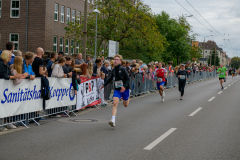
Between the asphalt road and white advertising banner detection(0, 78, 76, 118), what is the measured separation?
547mm

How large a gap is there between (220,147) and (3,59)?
5.43 metres

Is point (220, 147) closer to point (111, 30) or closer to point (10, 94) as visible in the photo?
point (10, 94)

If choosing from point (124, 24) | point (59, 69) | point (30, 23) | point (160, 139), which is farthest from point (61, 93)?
point (30, 23)

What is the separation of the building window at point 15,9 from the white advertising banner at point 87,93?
29586 mm

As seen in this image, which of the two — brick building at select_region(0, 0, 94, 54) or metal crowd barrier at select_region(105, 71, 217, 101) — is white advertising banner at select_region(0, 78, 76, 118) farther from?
brick building at select_region(0, 0, 94, 54)

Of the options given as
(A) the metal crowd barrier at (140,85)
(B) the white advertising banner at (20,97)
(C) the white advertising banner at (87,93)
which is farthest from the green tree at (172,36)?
(B) the white advertising banner at (20,97)

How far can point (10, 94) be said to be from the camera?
9508 mm

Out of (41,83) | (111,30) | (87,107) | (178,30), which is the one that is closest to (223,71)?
(111,30)

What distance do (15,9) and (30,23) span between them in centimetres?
259

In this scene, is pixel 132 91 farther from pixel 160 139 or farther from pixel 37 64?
pixel 160 139

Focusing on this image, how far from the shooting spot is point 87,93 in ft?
47.0

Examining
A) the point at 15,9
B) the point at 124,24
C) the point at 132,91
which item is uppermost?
the point at 15,9

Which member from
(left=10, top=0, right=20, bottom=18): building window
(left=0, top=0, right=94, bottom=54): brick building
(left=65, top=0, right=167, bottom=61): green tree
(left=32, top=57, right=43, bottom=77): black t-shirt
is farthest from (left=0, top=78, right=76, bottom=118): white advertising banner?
(left=10, top=0, right=20, bottom=18): building window

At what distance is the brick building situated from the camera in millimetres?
41125
